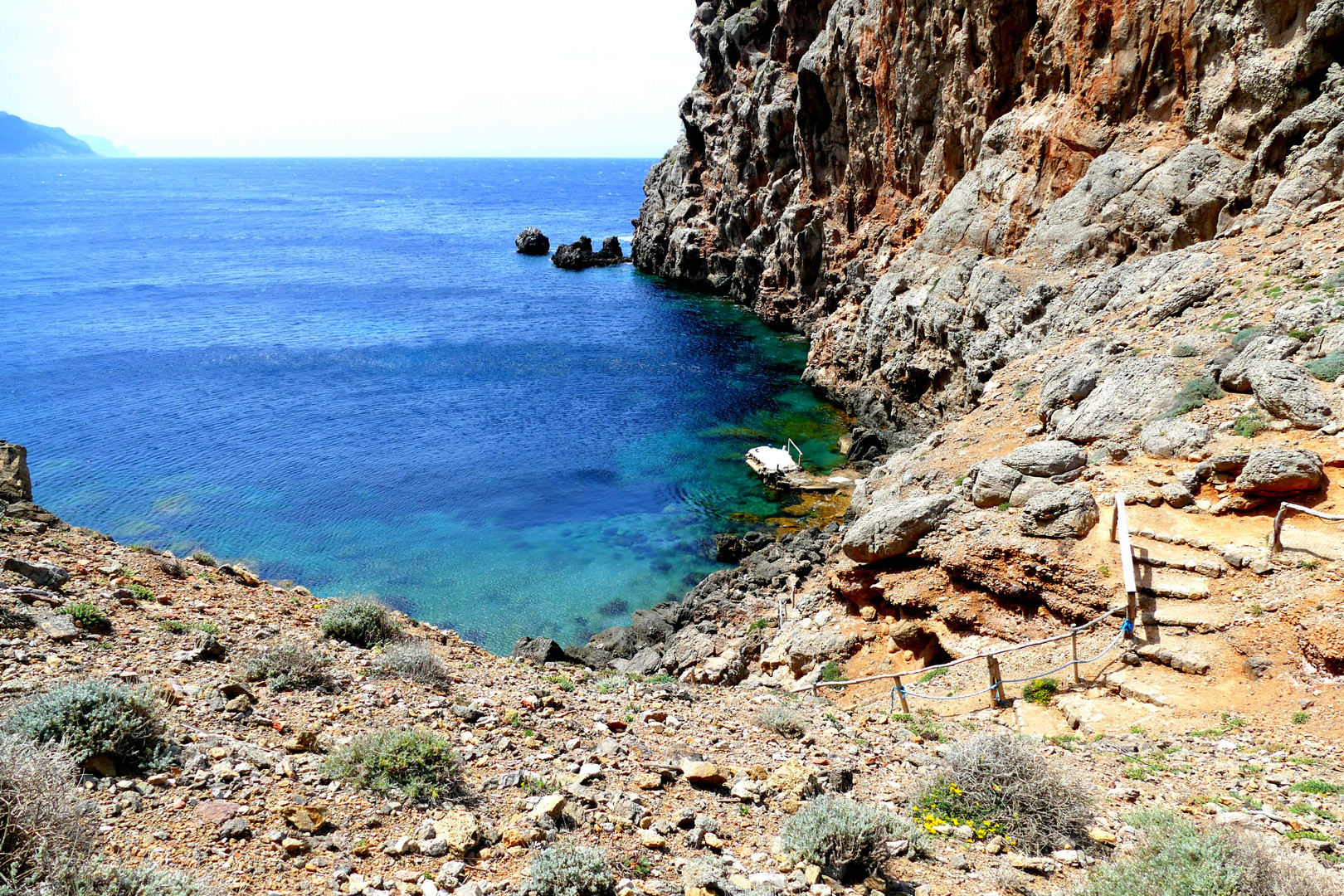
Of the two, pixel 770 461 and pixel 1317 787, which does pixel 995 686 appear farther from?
pixel 770 461

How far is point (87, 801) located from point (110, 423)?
39.8 meters

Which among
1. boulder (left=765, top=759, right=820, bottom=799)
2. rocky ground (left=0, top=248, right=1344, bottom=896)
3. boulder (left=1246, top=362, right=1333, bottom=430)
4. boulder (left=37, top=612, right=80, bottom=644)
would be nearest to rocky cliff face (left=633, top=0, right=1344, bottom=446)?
rocky ground (left=0, top=248, right=1344, bottom=896)

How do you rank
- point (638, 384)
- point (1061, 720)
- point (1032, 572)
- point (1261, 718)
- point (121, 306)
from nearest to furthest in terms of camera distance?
point (1261, 718) → point (1061, 720) → point (1032, 572) → point (638, 384) → point (121, 306)

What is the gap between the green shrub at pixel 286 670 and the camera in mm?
9844

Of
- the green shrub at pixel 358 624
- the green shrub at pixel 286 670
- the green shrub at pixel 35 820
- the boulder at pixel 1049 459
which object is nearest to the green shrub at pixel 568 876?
the green shrub at pixel 35 820

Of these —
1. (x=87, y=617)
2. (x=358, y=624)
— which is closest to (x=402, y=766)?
(x=358, y=624)

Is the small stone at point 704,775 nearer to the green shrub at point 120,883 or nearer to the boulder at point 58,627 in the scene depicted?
the green shrub at point 120,883

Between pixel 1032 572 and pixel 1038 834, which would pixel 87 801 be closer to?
pixel 1038 834

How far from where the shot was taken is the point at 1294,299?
17.2m

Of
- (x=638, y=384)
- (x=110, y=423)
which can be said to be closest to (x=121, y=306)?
(x=110, y=423)

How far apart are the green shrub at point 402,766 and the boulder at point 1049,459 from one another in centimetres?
1281

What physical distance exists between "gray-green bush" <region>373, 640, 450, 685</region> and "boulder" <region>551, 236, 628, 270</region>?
8032 centimetres

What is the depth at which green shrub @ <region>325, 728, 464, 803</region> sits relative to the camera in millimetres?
7703

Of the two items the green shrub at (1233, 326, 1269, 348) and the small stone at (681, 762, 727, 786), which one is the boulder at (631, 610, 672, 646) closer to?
the small stone at (681, 762, 727, 786)
